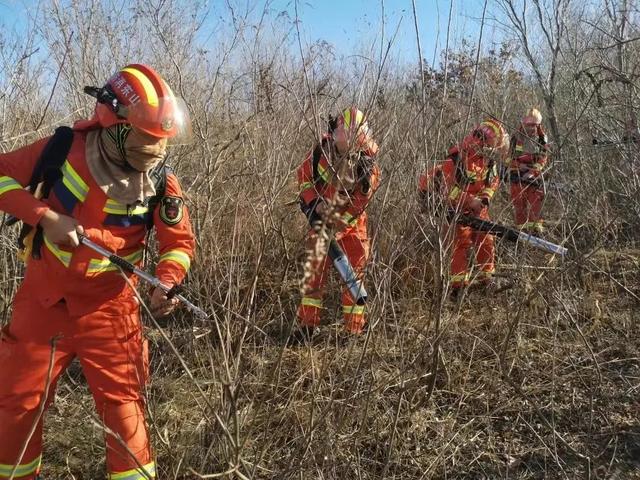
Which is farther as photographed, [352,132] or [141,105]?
[141,105]

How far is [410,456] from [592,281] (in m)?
2.38

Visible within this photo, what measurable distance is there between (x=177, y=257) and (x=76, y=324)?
1.46ft

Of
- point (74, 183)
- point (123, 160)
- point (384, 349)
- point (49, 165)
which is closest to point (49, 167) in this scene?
point (49, 165)

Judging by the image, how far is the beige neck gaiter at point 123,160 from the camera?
1952 millimetres

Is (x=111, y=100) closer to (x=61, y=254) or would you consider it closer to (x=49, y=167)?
(x=49, y=167)

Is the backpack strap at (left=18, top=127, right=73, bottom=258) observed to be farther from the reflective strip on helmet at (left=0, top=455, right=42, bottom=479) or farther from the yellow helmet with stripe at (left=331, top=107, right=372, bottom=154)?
the yellow helmet with stripe at (left=331, top=107, right=372, bottom=154)

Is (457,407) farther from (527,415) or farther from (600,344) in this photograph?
(600,344)

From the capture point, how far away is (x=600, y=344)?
323cm

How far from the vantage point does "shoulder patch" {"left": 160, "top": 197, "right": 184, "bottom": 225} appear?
83.1 inches

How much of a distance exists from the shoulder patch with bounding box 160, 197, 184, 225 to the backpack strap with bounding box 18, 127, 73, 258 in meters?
0.39

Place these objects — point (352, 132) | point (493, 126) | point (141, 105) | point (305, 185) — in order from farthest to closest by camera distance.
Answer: point (493, 126)
point (305, 185)
point (141, 105)
point (352, 132)

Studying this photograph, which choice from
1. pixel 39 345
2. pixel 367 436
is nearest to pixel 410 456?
pixel 367 436

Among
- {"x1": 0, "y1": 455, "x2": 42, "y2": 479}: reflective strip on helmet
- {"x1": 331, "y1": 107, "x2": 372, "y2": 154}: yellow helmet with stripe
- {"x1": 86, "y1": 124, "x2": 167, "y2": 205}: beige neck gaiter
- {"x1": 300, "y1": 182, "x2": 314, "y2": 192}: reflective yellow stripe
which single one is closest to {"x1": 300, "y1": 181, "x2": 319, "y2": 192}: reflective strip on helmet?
{"x1": 300, "y1": 182, "x2": 314, "y2": 192}: reflective yellow stripe

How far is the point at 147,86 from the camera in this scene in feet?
6.33
